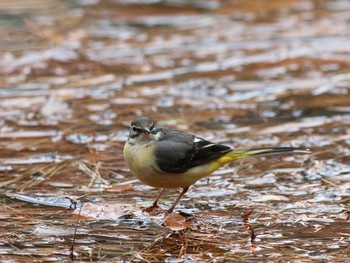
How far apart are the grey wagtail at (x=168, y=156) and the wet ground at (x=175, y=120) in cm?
23

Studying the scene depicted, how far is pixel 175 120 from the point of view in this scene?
8.09 meters

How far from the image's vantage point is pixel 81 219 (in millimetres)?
5168

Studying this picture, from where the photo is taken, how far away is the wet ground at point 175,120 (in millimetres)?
4832

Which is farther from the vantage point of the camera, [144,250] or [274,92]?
[274,92]

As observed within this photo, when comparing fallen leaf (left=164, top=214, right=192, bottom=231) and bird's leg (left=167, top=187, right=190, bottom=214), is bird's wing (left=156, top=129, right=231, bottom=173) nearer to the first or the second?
bird's leg (left=167, top=187, right=190, bottom=214)

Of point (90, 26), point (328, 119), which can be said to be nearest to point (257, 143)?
point (328, 119)

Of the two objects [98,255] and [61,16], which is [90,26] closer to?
[61,16]

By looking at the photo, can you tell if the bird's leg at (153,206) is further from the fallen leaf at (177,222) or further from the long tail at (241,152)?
the long tail at (241,152)

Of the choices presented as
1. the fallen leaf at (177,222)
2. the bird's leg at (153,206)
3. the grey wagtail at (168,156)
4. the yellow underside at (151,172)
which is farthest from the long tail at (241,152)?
the fallen leaf at (177,222)

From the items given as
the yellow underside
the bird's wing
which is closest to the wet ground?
the yellow underside

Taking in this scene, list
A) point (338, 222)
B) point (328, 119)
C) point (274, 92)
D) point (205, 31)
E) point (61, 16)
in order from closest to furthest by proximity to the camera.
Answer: point (338, 222) → point (328, 119) → point (274, 92) → point (205, 31) → point (61, 16)

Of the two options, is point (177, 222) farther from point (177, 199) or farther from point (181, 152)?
point (181, 152)

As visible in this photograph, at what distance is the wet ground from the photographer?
4.83 m

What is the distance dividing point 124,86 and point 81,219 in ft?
14.7
